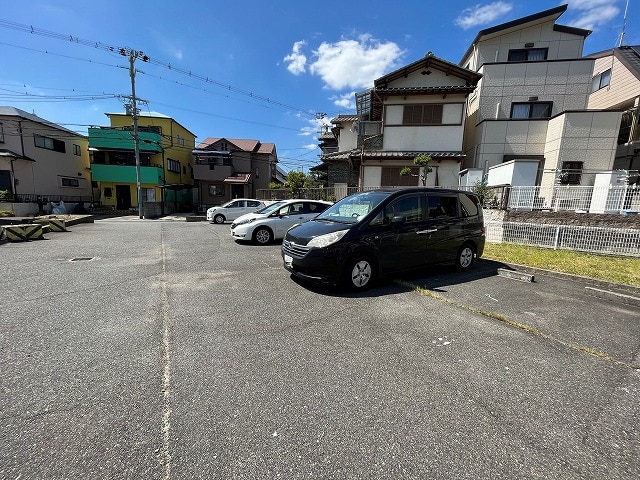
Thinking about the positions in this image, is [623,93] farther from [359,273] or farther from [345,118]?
[359,273]

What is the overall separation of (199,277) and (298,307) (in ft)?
8.05

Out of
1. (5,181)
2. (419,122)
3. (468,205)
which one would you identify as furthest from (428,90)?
(5,181)

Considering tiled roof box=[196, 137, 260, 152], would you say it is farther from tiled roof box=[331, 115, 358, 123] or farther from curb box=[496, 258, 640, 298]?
curb box=[496, 258, 640, 298]

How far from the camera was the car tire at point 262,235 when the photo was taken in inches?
350

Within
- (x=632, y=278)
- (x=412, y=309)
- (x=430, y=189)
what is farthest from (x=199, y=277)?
(x=632, y=278)

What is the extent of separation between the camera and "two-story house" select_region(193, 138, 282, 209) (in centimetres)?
2816

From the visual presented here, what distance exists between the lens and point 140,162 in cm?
2588

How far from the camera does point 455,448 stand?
177 cm

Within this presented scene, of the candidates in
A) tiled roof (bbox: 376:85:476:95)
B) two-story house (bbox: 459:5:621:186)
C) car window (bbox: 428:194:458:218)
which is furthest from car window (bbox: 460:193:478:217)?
tiled roof (bbox: 376:85:476:95)

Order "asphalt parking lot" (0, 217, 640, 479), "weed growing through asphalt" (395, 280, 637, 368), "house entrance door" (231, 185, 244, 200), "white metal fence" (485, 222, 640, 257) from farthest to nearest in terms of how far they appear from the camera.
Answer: "house entrance door" (231, 185, 244, 200) → "white metal fence" (485, 222, 640, 257) → "weed growing through asphalt" (395, 280, 637, 368) → "asphalt parking lot" (0, 217, 640, 479)

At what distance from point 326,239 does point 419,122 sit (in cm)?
1377

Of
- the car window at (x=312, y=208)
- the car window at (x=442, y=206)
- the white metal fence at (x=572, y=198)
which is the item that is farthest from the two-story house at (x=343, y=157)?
the car window at (x=442, y=206)

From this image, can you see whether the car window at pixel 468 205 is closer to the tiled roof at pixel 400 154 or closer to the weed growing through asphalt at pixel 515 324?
the weed growing through asphalt at pixel 515 324

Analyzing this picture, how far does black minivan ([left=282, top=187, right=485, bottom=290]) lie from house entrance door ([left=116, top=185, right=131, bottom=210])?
27.9m
